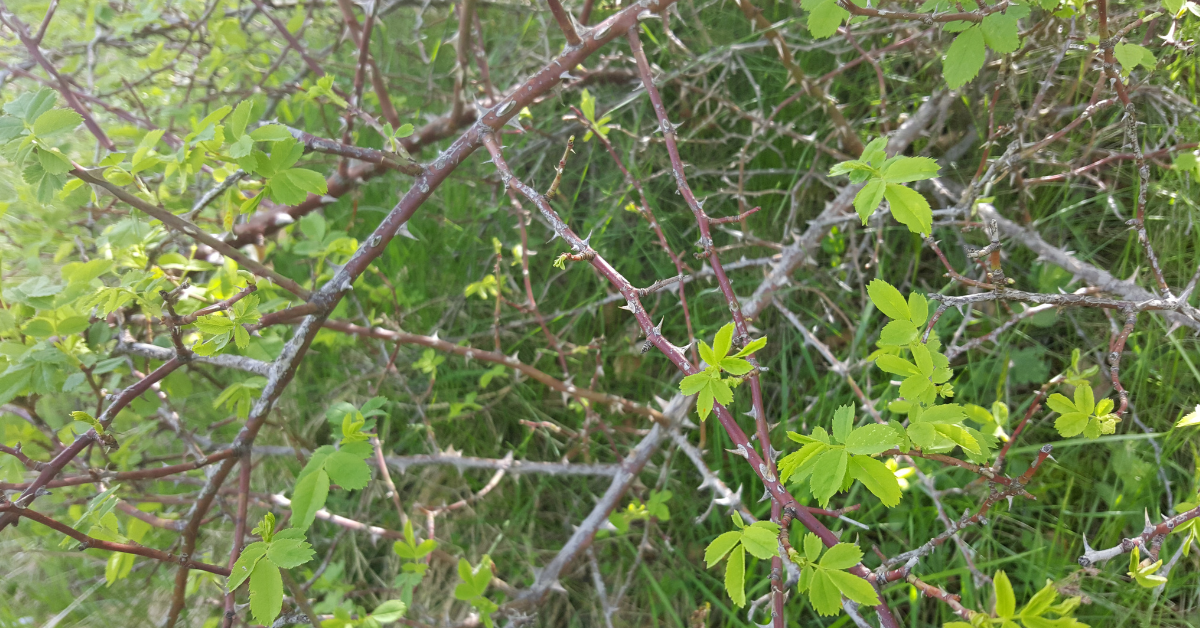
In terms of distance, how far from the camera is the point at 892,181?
1043 millimetres

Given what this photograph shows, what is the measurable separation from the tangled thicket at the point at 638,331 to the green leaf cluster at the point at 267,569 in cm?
1

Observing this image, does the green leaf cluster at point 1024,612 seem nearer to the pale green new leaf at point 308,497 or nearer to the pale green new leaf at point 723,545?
the pale green new leaf at point 723,545

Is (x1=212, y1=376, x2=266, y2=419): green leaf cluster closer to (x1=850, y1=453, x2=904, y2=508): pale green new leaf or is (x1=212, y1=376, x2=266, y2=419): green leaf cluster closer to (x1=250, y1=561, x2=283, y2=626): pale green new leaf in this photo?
(x1=250, y1=561, x2=283, y2=626): pale green new leaf

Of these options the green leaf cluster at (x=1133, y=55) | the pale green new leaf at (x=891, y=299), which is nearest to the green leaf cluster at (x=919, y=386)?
the pale green new leaf at (x=891, y=299)

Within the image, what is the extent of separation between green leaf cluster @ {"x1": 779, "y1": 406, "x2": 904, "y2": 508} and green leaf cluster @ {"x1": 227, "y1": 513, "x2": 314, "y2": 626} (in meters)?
0.80

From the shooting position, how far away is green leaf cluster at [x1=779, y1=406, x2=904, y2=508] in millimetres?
892

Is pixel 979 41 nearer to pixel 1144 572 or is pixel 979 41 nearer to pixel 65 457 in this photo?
pixel 1144 572

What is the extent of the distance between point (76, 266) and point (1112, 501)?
107 inches

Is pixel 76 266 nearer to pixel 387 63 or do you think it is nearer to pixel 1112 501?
pixel 387 63

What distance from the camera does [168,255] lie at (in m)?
1.76

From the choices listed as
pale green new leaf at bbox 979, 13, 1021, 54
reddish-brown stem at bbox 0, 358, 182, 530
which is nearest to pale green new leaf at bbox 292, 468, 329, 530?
reddish-brown stem at bbox 0, 358, 182, 530

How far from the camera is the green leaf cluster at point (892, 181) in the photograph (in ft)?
3.36

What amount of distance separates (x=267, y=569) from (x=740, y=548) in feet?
2.57

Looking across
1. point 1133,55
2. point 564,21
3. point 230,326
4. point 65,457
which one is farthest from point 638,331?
point 65,457
